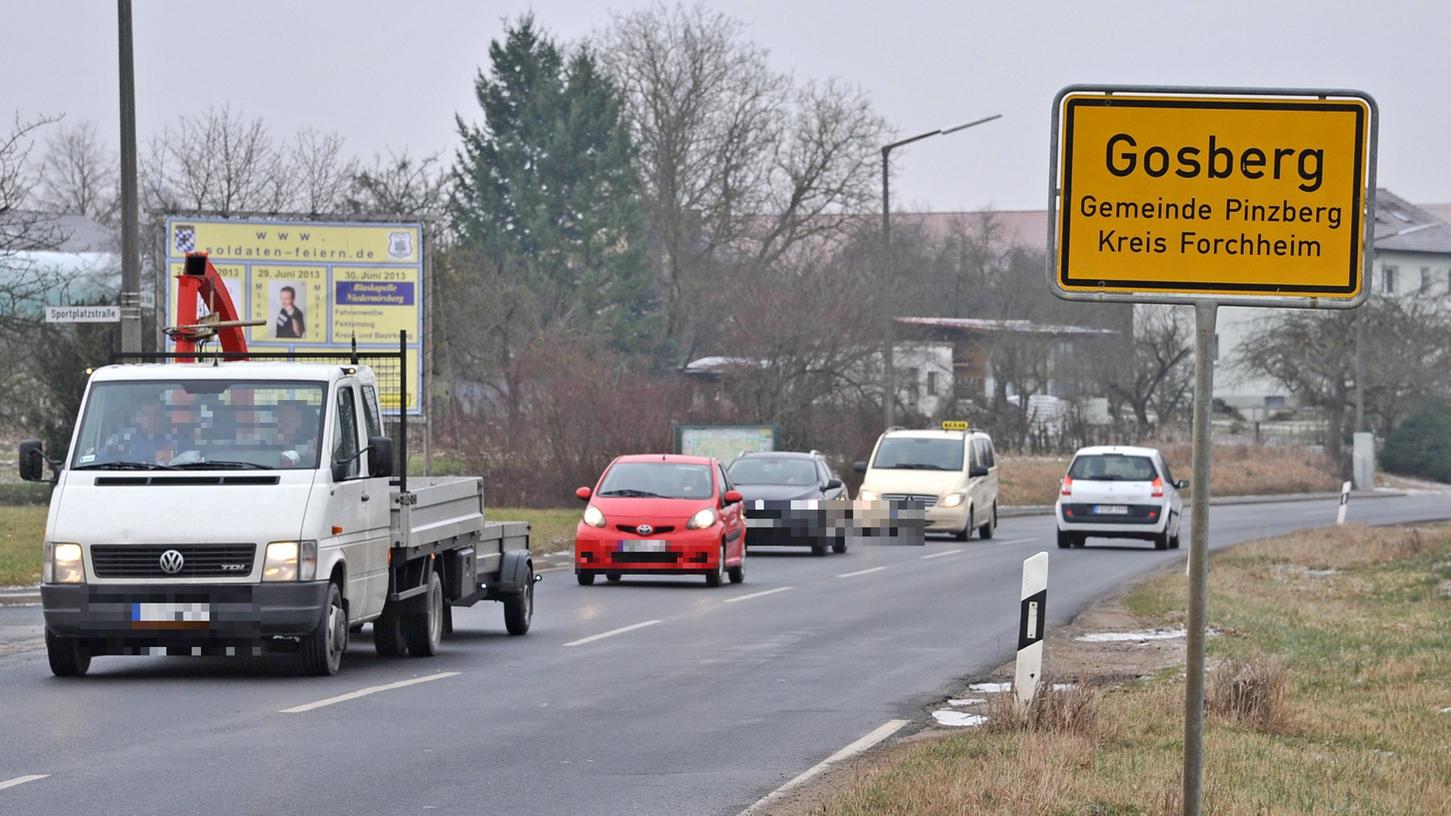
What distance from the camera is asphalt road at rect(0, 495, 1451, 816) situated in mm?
9594

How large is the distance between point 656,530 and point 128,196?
6.87 metres

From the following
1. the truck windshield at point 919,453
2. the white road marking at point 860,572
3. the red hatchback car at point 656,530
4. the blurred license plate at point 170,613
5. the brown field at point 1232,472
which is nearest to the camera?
the blurred license plate at point 170,613

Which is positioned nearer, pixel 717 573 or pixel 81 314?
pixel 81 314

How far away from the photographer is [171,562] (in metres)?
13.6

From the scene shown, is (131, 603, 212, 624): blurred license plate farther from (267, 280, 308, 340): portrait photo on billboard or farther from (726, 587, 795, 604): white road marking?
(267, 280, 308, 340): portrait photo on billboard

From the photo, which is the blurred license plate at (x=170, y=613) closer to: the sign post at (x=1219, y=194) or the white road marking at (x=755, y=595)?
the sign post at (x=1219, y=194)

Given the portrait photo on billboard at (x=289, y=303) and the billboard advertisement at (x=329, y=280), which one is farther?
the portrait photo on billboard at (x=289, y=303)

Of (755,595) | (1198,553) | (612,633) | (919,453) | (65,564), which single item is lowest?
(755,595)

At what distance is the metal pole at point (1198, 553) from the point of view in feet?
21.3

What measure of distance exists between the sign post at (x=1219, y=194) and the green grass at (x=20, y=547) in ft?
61.0

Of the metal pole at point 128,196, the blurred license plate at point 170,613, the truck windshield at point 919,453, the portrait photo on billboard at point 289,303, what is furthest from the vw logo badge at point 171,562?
the truck windshield at point 919,453

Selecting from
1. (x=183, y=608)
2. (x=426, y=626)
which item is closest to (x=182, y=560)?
(x=183, y=608)

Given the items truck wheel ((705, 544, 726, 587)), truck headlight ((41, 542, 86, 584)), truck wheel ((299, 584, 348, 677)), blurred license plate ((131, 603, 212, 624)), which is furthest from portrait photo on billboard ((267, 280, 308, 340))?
blurred license plate ((131, 603, 212, 624))

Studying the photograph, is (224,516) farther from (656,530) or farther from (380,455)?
(656,530)
